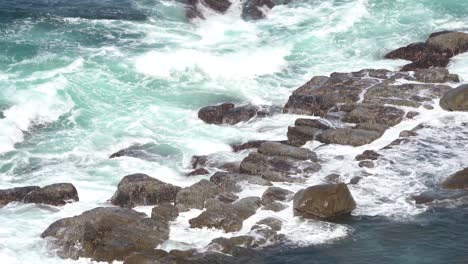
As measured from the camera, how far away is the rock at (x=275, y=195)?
Result: 20.4m

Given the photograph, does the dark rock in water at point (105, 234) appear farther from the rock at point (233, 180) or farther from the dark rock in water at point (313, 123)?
the dark rock in water at point (313, 123)

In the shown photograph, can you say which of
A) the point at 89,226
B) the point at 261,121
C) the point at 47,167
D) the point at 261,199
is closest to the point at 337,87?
the point at 261,121

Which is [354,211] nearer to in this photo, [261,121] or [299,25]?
[261,121]

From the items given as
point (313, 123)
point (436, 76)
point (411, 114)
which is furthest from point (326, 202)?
point (436, 76)

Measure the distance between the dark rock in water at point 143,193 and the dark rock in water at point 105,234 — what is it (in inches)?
47.5

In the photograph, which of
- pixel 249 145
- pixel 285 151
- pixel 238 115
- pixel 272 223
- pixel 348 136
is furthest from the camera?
pixel 238 115

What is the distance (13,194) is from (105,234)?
14.8 feet

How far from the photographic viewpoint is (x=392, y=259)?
1711 cm

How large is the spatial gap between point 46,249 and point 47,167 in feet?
20.8

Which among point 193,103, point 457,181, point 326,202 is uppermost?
point 457,181

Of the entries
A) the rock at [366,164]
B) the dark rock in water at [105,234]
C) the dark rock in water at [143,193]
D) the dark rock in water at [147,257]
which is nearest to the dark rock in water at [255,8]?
the rock at [366,164]

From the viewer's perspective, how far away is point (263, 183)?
71.1ft

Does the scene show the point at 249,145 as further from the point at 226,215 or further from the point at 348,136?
the point at 226,215

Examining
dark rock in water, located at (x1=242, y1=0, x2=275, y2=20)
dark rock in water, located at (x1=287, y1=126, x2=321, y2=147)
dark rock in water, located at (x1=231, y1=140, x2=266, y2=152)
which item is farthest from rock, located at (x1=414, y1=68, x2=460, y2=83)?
dark rock in water, located at (x1=242, y1=0, x2=275, y2=20)
